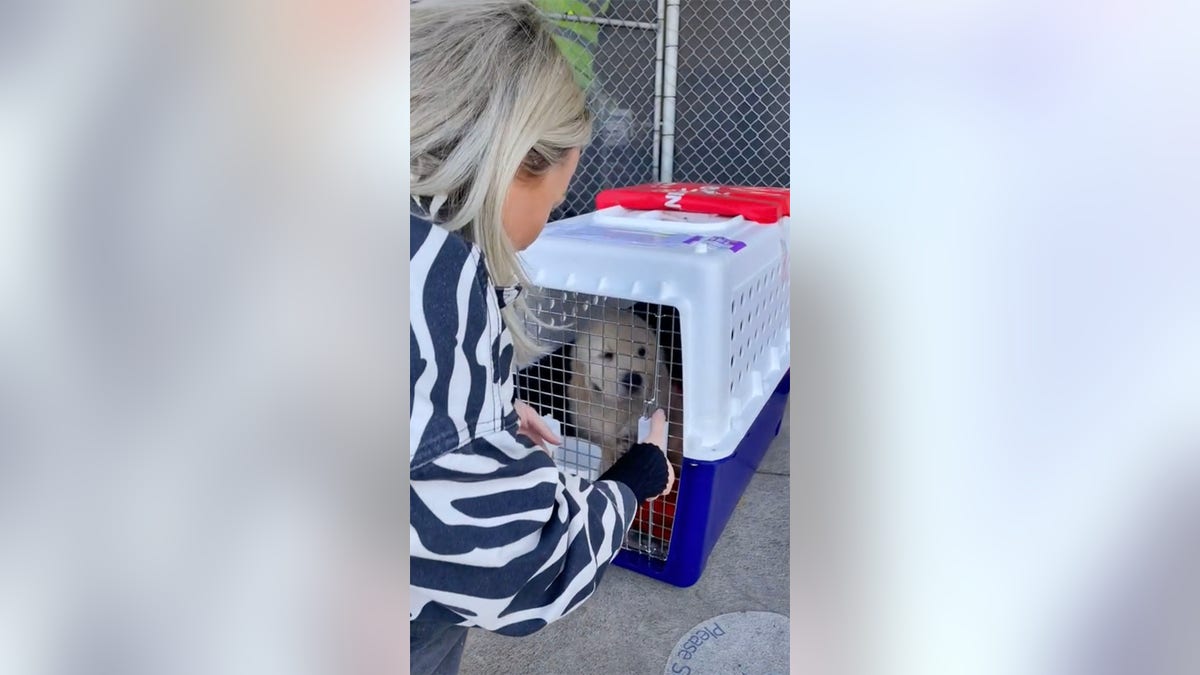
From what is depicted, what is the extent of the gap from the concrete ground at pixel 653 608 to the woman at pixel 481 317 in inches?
15.8

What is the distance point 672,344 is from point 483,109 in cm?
72

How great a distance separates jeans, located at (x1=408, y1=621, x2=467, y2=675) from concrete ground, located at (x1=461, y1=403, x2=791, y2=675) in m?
0.24

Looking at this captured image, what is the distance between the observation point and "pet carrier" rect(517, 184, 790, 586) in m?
0.97

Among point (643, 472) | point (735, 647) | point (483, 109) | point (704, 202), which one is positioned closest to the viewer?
point (483, 109)

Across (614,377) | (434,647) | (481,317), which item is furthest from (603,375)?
(481,317)

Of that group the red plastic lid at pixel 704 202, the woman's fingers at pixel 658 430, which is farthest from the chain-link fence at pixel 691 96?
the woman's fingers at pixel 658 430

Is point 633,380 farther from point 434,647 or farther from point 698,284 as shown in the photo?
→ point 434,647

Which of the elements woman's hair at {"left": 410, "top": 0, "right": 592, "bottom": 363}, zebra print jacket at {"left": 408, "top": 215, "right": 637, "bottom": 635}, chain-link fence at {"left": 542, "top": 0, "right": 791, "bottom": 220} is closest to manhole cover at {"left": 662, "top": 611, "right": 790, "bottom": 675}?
zebra print jacket at {"left": 408, "top": 215, "right": 637, "bottom": 635}

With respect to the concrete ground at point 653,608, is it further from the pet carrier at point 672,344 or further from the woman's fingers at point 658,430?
the woman's fingers at point 658,430

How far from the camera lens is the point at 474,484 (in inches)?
16.4

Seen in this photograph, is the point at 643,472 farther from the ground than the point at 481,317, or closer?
closer
